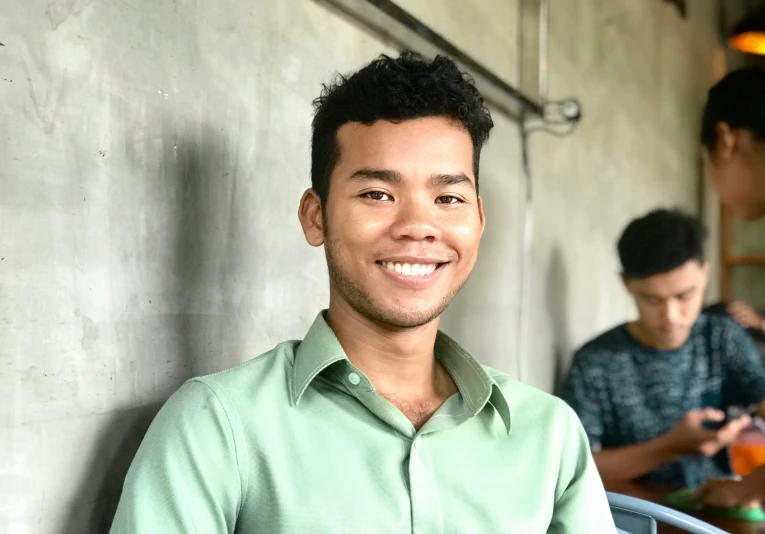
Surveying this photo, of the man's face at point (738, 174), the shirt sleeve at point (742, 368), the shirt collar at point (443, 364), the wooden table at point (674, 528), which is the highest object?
the man's face at point (738, 174)

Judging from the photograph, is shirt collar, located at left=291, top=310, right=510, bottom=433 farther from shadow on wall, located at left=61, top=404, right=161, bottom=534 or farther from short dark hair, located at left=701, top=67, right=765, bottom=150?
short dark hair, located at left=701, top=67, right=765, bottom=150

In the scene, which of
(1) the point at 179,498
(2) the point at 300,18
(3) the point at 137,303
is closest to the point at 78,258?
(3) the point at 137,303

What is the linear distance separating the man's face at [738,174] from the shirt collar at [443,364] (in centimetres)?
108

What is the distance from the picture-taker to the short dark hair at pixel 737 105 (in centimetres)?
188

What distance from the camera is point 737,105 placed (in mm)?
1911

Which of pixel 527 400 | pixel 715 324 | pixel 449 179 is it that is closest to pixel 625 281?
pixel 715 324

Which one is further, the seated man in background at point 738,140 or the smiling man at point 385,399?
the seated man in background at point 738,140

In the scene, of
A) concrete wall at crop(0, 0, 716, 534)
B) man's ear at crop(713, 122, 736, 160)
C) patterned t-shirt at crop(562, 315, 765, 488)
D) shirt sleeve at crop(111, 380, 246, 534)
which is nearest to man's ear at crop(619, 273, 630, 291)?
patterned t-shirt at crop(562, 315, 765, 488)

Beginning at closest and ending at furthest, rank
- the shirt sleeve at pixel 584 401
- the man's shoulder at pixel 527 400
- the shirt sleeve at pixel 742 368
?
the man's shoulder at pixel 527 400 < the shirt sleeve at pixel 742 368 < the shirt sleeve at pixel 584 401

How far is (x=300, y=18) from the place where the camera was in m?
1.27

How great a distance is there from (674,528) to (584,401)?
0.50 m

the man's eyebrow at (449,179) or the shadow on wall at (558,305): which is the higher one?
the man's eyebrow at (449,179)

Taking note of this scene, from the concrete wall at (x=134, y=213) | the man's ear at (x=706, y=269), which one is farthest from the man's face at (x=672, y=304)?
the concrete wall at (x=134, y=213)

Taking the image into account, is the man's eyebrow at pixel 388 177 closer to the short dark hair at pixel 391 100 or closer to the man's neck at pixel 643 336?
the short dark hair at pixel 391 100
